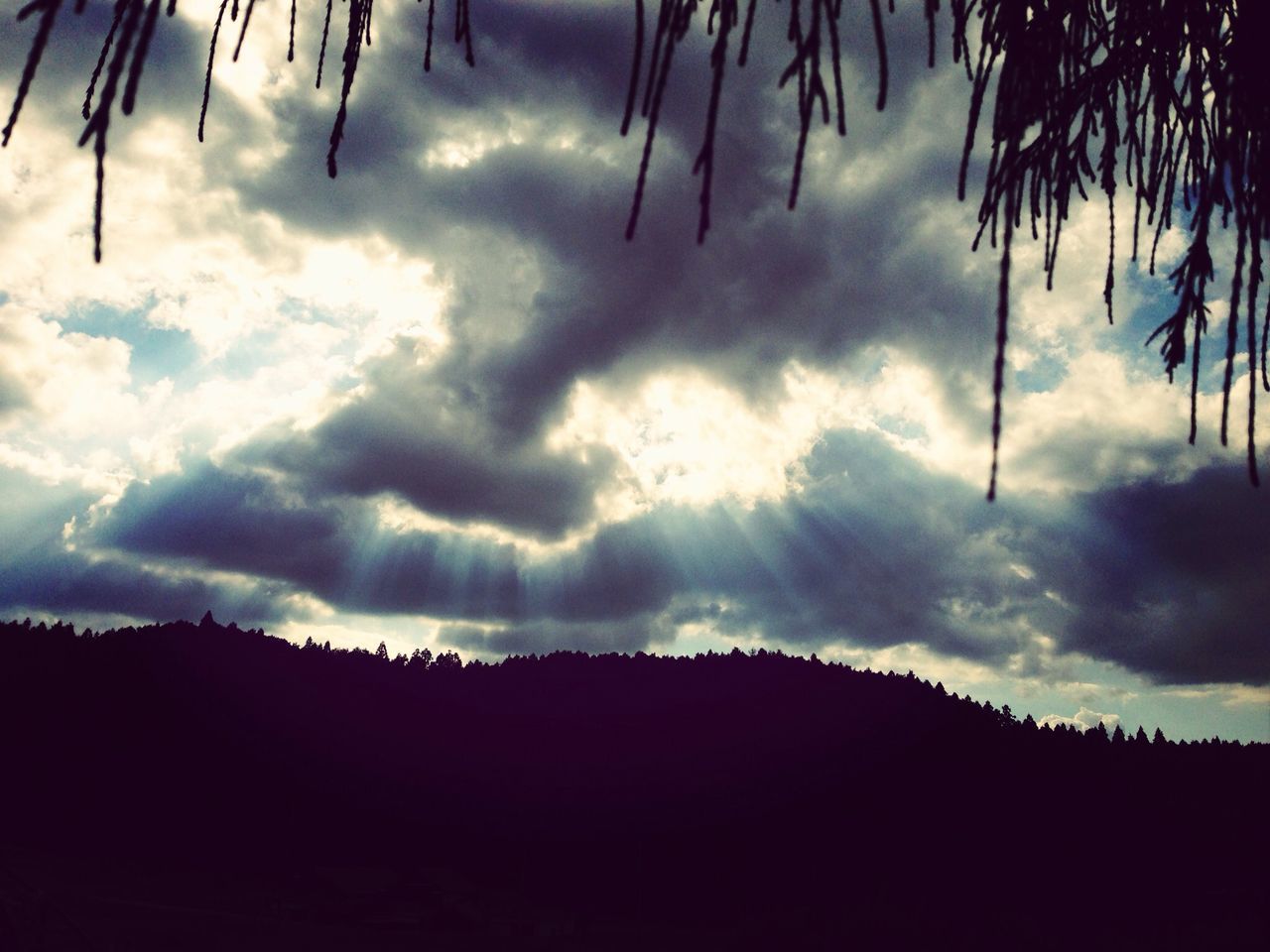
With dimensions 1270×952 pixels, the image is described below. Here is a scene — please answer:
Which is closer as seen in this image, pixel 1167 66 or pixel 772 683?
pixel 1167 66

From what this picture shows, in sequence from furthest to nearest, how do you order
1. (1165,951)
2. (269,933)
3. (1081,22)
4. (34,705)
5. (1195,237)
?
(34,705) < (1165,951) < (269,933) < (1081,22) < (1195,237)

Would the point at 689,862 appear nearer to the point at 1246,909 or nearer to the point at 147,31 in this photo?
the point at 1246,909

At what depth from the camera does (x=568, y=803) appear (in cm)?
6881

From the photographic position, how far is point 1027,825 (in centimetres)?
6825

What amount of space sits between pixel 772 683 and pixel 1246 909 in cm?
4164

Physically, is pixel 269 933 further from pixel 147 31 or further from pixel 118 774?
pixel 147 31

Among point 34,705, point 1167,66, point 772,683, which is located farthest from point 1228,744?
point 34,705

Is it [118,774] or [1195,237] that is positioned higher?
[1195,237]

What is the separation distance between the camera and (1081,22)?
104 inches

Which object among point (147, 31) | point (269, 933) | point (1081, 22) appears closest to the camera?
point (147, 31)

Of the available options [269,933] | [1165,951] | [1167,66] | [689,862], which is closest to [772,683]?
[689,862]

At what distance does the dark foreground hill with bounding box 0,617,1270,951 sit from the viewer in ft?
190

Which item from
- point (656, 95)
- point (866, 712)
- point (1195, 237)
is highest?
point (1195, 237)

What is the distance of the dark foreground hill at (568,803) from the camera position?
57938 millimetres
